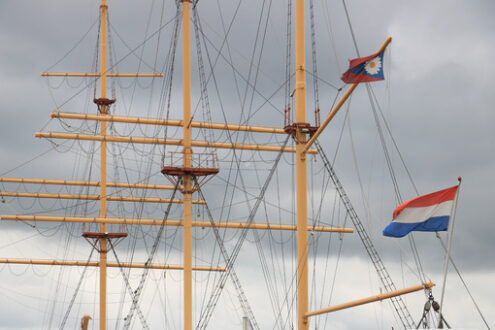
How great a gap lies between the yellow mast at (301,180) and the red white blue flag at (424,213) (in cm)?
651

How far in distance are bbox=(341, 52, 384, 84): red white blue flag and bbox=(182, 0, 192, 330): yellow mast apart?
24.3m

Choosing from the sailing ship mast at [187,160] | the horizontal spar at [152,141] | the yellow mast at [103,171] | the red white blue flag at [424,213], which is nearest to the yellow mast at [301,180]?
the sailing ship mast at [187,160]

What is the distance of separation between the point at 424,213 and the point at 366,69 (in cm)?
523

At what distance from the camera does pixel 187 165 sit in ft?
198

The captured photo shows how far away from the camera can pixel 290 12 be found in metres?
44.8

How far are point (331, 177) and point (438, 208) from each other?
8408 millimetres

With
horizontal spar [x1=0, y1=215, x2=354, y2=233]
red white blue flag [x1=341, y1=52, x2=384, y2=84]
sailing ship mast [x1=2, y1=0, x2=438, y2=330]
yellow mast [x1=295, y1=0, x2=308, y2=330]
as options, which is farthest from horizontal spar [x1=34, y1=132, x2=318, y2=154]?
red white blue flag [x1=341, y1=52, x2=384, y2=84]

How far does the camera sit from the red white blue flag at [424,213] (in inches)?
1339

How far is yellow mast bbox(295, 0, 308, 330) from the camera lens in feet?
132

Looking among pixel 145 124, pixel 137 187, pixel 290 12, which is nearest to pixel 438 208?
pixel 290 12

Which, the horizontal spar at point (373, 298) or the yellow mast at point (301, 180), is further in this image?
the yellow mast at point (301, 180)

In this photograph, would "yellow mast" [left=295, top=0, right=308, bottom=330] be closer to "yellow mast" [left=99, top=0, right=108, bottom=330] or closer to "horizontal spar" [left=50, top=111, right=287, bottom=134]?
"horizontal spar" [left=50, top=111, right=287, bottom=134]

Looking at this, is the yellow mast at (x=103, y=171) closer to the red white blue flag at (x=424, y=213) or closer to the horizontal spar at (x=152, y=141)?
the horizontal spar at (x=152, y=141)

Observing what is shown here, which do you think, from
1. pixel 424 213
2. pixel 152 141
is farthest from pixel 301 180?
pixel 152 141
